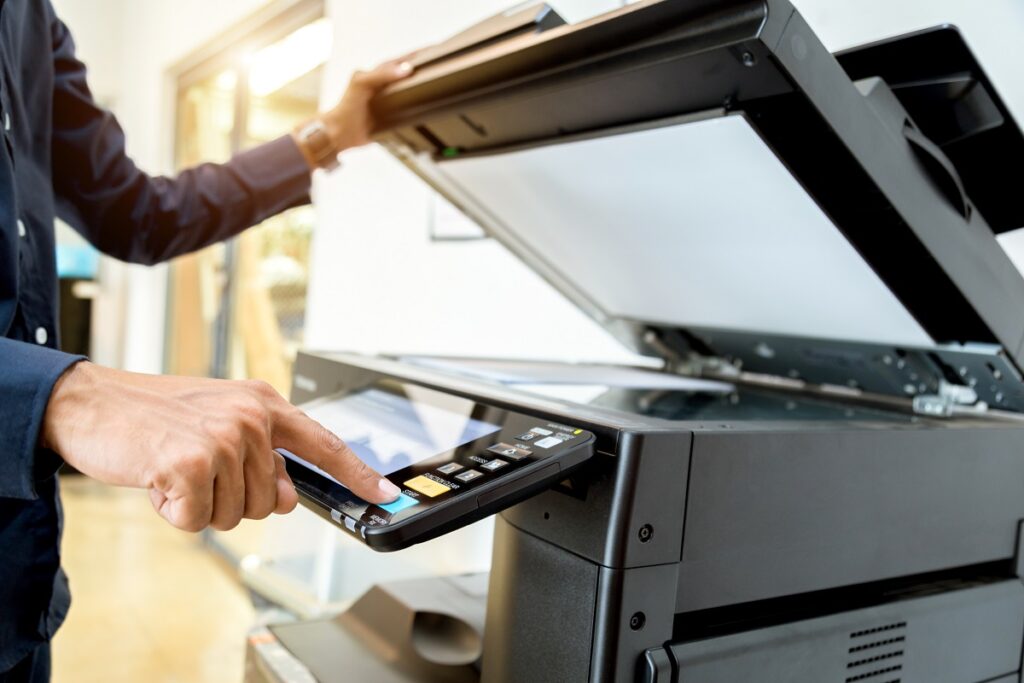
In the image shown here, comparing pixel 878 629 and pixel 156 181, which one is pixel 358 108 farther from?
pixel 878 629

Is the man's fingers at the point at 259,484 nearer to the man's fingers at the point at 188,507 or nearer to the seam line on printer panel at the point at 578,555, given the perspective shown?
the man's fingers at the point at 188,507

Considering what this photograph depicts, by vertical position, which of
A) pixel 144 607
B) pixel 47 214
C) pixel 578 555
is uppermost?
pixel 47 214

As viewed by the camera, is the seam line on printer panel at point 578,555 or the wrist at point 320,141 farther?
the wrist at point 320,141

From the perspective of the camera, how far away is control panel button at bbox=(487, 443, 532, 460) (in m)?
0.52

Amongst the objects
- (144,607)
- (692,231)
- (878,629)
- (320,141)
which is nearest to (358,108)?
(320,141)

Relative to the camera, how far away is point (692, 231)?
82 centimetres

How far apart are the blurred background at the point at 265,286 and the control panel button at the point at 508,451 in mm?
757

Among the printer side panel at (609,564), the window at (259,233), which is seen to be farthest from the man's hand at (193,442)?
the window at (259,233)

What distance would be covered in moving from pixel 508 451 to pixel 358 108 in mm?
612

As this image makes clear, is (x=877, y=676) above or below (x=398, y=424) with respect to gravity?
below

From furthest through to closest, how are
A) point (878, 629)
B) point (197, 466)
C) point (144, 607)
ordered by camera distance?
point (144, 607), point (878, 629), point (197, 466)

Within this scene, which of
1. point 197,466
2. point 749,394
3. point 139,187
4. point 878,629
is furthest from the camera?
point 139,187

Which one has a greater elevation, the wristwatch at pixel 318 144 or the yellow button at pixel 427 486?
the wristwatch at pixel 318 144

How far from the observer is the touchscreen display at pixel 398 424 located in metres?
0.59
